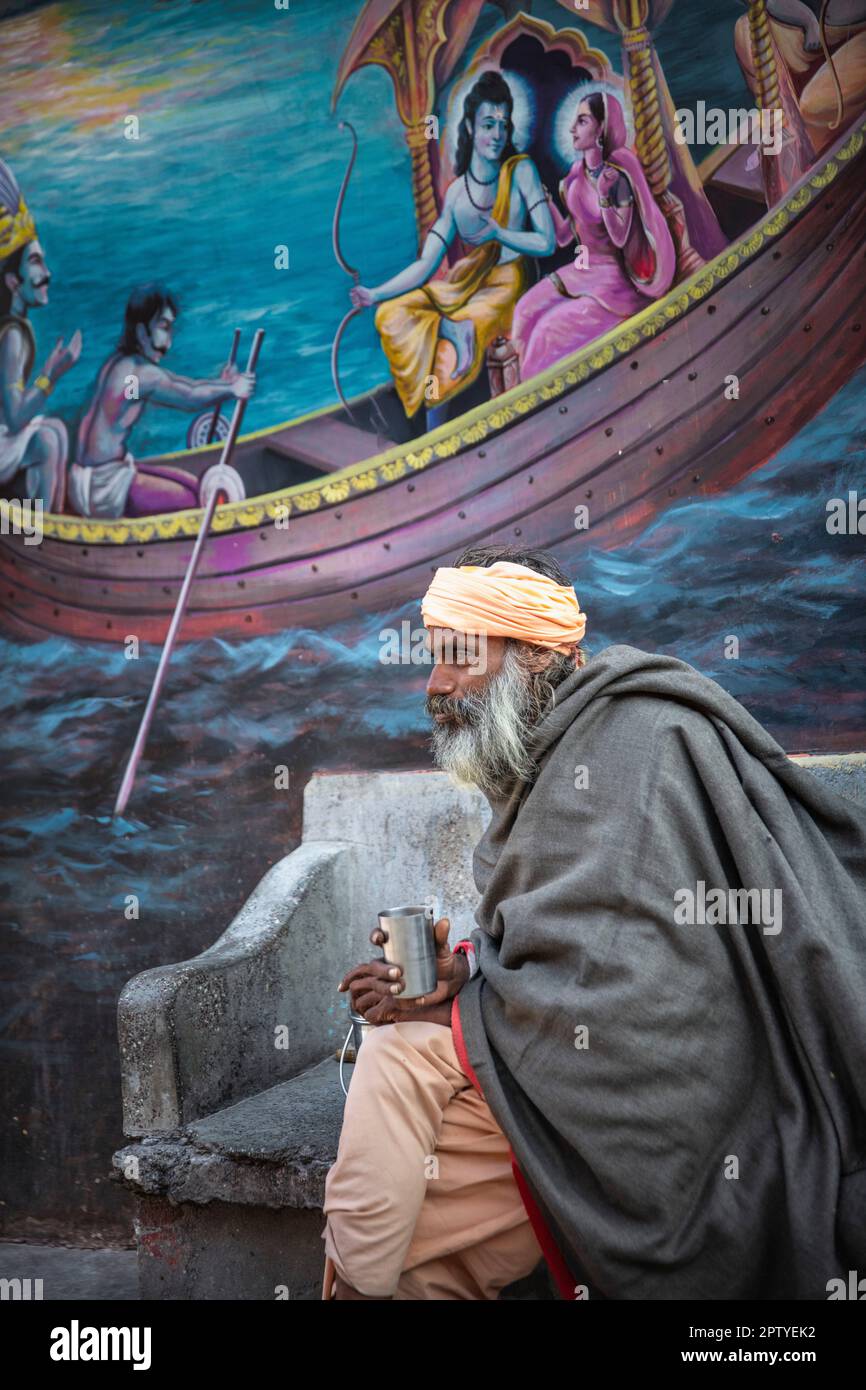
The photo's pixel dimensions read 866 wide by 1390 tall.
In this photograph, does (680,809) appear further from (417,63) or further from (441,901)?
(417,63)

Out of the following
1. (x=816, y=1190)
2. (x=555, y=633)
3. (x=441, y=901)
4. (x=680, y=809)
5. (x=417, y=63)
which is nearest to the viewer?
(x=816, y=1190)

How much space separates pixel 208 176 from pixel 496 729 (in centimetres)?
321

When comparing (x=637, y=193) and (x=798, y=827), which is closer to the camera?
(x=798, y=827)

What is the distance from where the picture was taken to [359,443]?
4980 mm

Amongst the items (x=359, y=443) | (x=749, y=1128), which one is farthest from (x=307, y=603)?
(x=749, y=1128)

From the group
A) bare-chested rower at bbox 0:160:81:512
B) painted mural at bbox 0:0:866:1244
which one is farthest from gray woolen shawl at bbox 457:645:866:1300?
bare-chested rower at bbox 0:160:81:512

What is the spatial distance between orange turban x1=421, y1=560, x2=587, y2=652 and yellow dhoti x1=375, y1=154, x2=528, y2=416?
179 centimetres

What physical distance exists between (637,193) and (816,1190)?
343 cm

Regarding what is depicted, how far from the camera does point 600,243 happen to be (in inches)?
180

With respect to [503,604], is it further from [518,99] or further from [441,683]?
[518,99]

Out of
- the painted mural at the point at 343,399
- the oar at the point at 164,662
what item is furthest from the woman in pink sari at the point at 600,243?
the oar at the point at 164,662

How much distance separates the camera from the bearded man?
253cm

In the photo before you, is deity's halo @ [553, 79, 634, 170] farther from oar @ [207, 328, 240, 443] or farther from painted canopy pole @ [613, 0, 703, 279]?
oar @ [207, 328, 240, 443]

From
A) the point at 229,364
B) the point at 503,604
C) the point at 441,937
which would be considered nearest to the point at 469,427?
the point at 229,364
